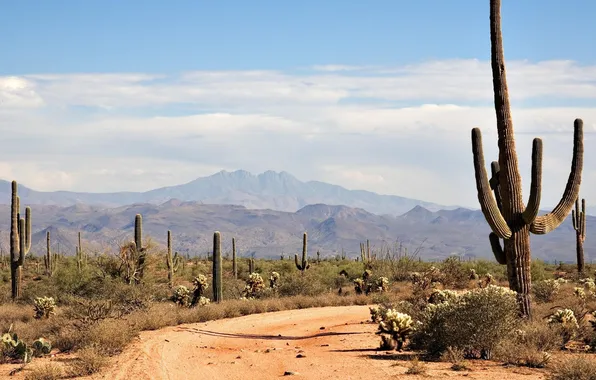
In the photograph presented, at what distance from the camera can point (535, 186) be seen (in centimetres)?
1526

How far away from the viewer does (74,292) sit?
2659 cm

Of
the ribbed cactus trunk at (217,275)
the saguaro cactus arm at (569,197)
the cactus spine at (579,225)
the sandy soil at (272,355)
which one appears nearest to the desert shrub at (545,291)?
the saguaro cactus arm at (569,197)

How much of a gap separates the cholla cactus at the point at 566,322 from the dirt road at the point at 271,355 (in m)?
2.68

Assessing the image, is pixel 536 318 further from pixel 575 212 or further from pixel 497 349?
pixel 575 212

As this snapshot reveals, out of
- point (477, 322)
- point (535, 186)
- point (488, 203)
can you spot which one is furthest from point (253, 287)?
point (477, 322)

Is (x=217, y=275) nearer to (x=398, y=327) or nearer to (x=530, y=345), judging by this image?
(x=398, y=327)

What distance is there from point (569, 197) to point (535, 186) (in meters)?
1.61

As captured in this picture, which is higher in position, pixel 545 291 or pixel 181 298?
pixel 545 291

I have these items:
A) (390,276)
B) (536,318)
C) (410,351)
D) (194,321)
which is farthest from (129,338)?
(390,276)

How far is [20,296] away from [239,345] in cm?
1633

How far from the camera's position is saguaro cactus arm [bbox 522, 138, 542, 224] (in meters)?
A: 14.9

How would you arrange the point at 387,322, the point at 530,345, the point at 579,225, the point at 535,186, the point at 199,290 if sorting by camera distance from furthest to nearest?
the point at 579,225 → the point at 199,290 → the point at 535,186 → the point at 387,322 → the point at 530,345

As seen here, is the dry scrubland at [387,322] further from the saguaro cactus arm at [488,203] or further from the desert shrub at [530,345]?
the saguaro cactus arm at [488,203]

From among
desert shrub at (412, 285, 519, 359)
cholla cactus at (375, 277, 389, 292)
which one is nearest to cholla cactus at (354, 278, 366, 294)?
cholla cactus at (375, 277, 389, 292)
